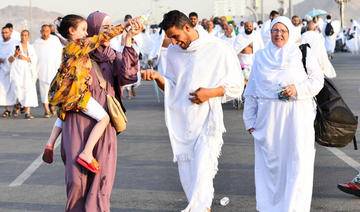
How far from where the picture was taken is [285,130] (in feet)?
21.1

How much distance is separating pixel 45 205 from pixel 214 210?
1720 millimetres

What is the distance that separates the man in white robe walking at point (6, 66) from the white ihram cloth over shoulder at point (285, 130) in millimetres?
10970

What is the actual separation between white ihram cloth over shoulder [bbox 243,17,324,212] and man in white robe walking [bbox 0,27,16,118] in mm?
10970

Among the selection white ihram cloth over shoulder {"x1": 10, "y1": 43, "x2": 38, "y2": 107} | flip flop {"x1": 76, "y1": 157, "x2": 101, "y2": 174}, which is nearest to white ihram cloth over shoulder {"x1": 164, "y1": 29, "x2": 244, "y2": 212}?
flip flop {"x1": 76, "y1": 157, "x2": 101, "y2": 174}

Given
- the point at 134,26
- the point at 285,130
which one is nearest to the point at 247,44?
the point at 285,130

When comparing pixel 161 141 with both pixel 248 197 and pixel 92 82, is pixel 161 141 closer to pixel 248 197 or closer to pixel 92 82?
pixel 248 197

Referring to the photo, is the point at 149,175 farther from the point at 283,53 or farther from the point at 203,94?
the point at 283,53

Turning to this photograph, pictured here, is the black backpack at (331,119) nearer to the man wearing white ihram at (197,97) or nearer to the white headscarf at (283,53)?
the white headscarf at (283,53)

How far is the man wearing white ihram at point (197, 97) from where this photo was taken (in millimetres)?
6234

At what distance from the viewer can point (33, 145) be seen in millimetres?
11562

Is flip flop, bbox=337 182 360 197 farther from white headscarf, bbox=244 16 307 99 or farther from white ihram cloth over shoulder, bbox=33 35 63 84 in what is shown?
white ihram cloth over shoulder, bbox=33 35 63 84

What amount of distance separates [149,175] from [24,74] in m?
8.58

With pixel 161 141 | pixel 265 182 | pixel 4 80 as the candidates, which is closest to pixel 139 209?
pixel 265 182

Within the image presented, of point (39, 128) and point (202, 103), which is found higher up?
point (202, 103)
